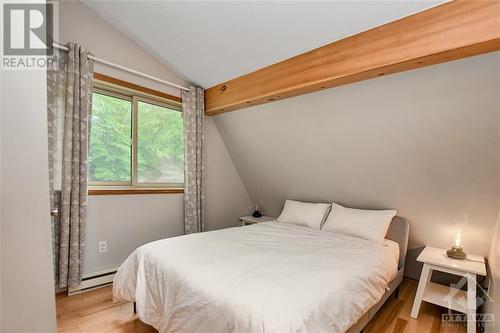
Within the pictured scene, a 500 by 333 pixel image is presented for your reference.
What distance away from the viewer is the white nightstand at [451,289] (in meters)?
1.84

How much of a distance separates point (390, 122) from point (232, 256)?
1.72 metres

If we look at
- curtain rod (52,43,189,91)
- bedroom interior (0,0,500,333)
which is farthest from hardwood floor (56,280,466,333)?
curtain rod (52,43,189,91)

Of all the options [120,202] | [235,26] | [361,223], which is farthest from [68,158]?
[361,223]

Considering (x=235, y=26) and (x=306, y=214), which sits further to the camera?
(x=306, y=214)

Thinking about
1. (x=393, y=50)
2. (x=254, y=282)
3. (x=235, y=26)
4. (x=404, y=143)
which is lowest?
(x=254, y=282)

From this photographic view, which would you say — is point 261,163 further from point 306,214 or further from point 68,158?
point 68,158

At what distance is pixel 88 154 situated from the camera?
219 centimetres

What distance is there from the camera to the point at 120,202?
2.50m

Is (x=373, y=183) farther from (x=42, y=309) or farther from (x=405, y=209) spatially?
(x=42, y=309)

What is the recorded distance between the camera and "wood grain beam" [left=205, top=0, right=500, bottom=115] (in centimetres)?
127

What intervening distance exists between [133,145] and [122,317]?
1.66 m

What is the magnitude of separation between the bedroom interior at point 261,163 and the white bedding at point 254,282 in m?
0.01

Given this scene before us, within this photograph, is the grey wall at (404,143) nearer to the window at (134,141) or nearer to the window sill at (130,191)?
the window at (134,141)

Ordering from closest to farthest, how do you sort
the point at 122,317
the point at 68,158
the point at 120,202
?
1. the point at 122,317
2. the point at 68,158
3. the point at 120,202
